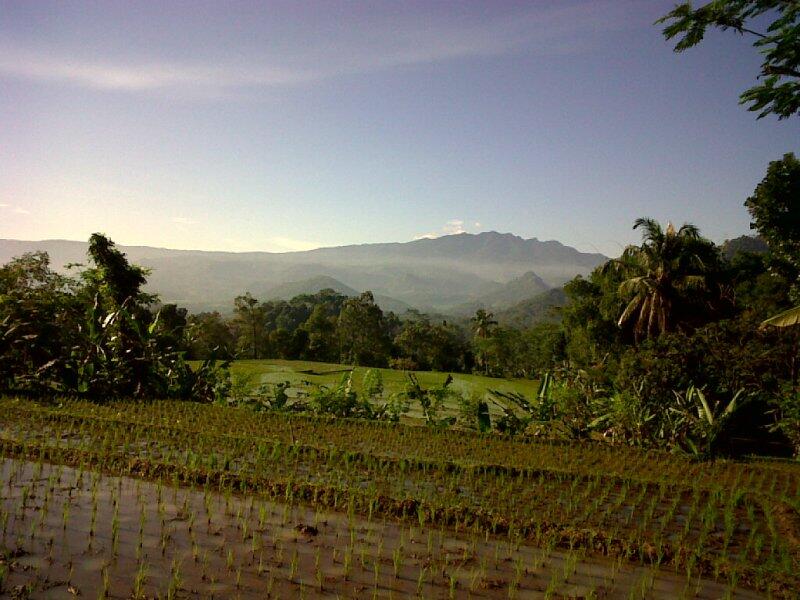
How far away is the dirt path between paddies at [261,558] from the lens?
12.6 feet

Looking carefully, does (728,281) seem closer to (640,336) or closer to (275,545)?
(640,336)

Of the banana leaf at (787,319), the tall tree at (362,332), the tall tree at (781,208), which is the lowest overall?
the tall tree at (362,332)

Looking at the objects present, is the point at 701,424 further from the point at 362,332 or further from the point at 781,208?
the point at 362,332

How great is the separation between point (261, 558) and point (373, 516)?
4.44 ft

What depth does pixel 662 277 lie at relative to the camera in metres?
23.2

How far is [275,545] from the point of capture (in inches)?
179

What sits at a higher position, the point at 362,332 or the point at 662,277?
the point at 662,277

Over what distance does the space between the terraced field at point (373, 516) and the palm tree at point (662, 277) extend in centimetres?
1512

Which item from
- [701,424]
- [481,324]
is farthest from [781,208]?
[481,324]

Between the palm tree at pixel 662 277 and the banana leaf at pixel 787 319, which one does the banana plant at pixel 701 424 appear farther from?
the palm tree at pixel 662 277

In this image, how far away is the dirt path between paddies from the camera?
12.6 ft

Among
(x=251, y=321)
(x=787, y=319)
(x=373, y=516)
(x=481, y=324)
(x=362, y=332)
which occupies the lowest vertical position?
(x=362, y=332)

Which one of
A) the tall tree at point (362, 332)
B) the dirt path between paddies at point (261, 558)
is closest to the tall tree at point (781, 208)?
the dirt path between paddies at point (261, 558)

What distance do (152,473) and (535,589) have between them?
4.25 m
